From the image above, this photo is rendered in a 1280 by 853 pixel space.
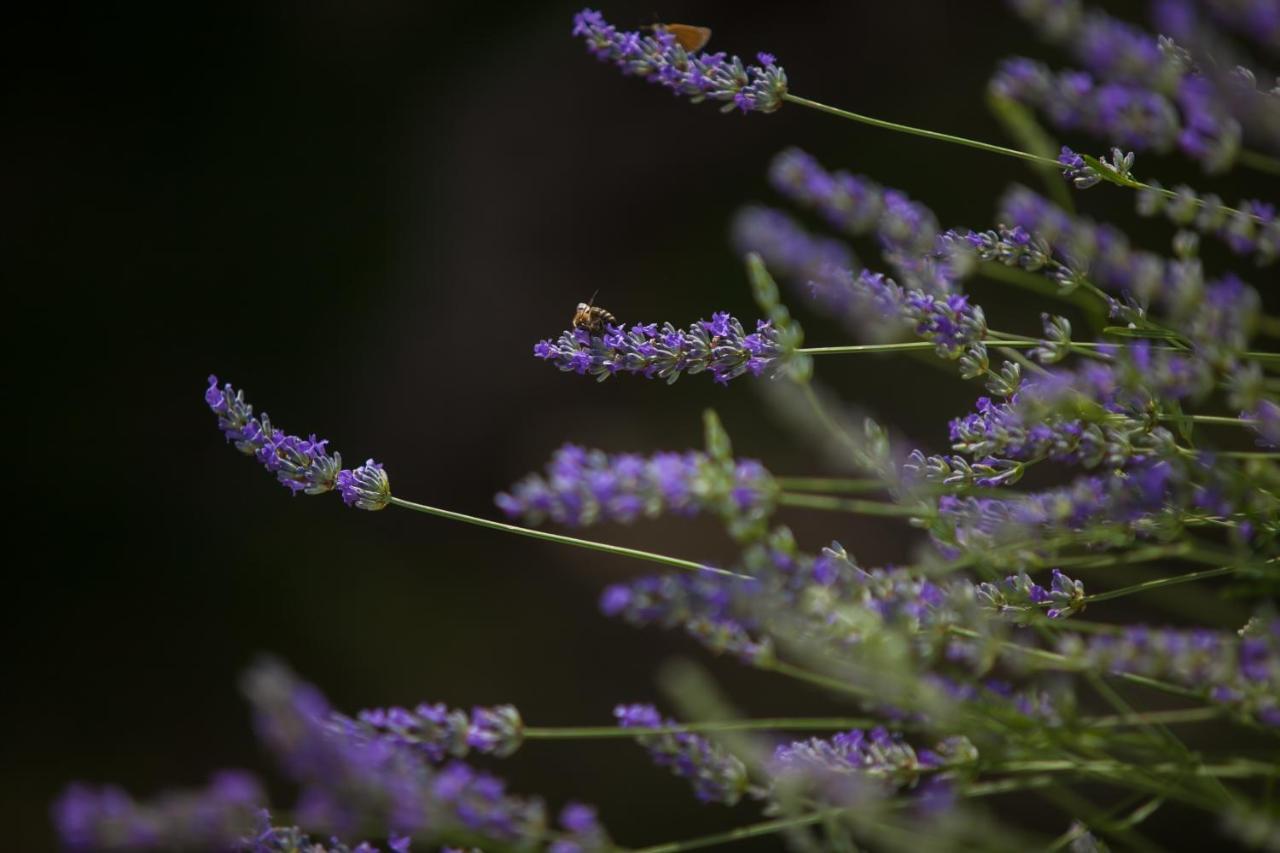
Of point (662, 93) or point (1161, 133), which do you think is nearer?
point (1161, 133)

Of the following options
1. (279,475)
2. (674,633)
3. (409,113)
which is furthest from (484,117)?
(279,475)

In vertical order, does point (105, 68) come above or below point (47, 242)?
above

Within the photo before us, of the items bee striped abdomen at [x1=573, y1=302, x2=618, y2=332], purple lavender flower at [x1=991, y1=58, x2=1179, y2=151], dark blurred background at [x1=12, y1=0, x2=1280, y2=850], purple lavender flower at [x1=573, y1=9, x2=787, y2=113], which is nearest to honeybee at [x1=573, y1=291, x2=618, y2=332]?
bee striped abdomen at [x1=573, y1=302, x2=618, y2=332]

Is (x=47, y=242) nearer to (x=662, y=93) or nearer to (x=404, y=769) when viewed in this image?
(x=662, y=93)

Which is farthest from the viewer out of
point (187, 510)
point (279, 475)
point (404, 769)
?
point (187, 510)

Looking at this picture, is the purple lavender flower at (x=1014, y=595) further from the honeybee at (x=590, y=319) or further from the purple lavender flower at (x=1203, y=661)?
the honeybee at (x=590, y=319)

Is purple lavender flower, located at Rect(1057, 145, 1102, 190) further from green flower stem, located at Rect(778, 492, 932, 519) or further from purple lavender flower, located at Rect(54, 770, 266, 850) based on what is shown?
purple lavender flower, located at Rect(54, 770, 266, 850)

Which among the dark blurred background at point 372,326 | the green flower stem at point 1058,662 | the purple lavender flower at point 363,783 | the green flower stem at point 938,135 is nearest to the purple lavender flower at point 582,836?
the purple lavender flower at point 363,783

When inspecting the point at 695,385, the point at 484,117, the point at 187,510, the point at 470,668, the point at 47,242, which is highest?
the point at 484,117
